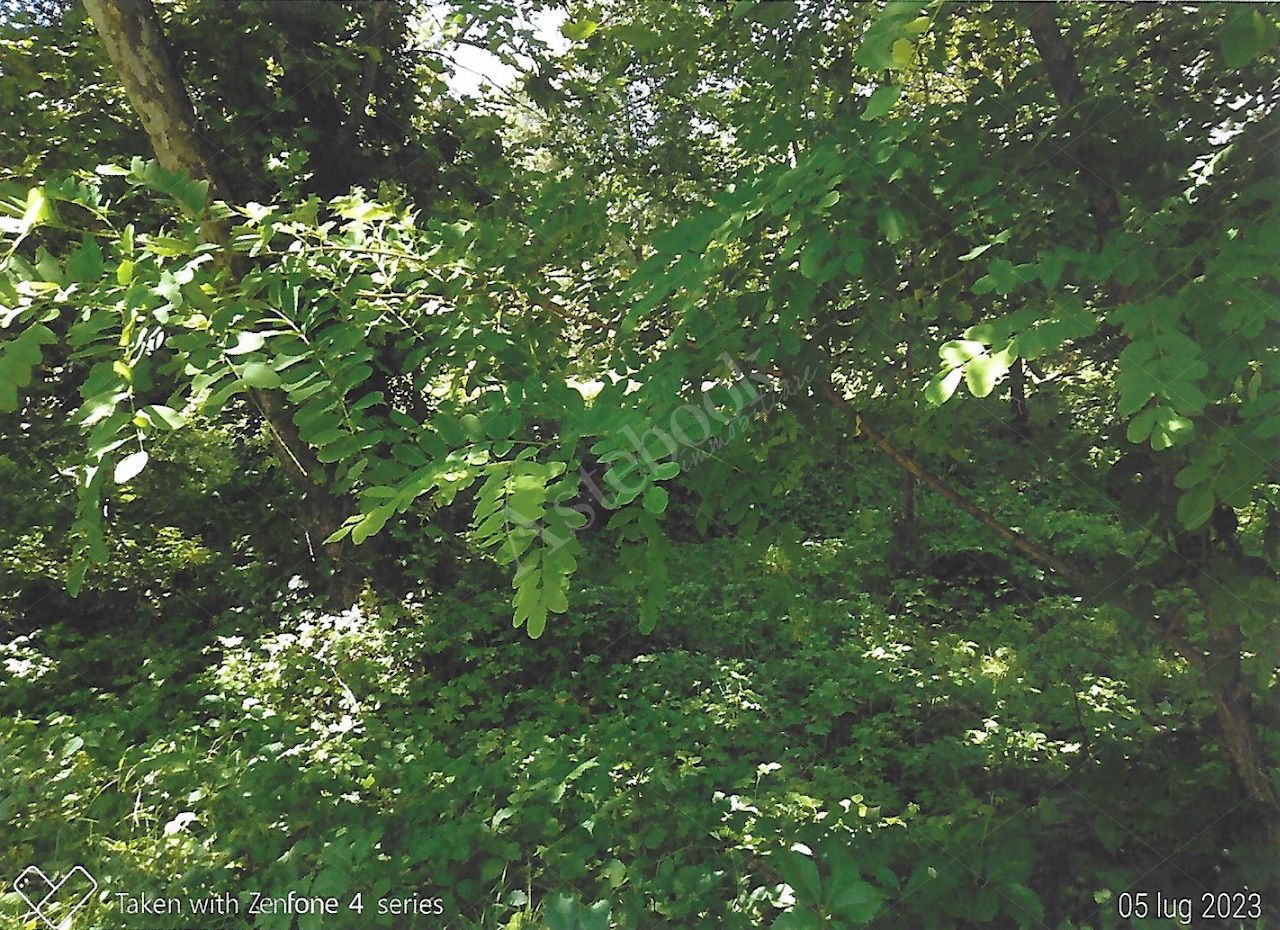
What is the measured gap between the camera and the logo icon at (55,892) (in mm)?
2564

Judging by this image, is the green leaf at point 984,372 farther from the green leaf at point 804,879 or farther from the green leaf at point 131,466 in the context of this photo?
the green leaf at point 131,466

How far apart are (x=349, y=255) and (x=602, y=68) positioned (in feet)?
5.48

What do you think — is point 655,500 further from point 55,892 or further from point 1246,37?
point 55,892

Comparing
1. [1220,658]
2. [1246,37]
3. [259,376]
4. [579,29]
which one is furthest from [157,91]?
[1220,658]

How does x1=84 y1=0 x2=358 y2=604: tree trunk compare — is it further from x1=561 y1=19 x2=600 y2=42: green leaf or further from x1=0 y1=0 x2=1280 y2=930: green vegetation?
x1=561 y1=19 x2=600 y2=42: green leaf

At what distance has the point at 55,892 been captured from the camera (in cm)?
266

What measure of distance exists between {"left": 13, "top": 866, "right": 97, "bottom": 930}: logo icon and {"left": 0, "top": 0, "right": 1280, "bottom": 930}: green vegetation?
19 millimetres

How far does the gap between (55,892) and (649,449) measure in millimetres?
2647

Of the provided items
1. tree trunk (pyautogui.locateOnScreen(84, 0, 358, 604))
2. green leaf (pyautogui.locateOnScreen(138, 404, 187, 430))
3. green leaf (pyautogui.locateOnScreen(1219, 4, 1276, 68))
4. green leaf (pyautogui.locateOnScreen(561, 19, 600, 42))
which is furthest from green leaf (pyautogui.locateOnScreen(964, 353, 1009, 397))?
tree trunk (pyautogui.locateOnScreen(84, 0, 358, 604))

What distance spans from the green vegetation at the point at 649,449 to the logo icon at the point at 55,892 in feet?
0.06

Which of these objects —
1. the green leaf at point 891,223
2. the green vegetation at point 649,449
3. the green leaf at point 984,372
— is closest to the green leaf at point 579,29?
the green vegetation at point 649,449

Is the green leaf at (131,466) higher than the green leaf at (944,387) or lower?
higher

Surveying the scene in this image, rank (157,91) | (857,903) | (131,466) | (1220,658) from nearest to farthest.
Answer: (131,466) → (857,903) → (1220,658) → (157,91)

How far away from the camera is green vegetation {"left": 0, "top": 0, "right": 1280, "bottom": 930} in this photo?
57.4 inches
